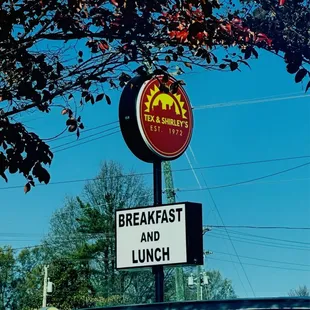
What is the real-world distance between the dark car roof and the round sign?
19.1 feet

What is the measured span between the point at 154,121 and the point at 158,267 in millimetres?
1830

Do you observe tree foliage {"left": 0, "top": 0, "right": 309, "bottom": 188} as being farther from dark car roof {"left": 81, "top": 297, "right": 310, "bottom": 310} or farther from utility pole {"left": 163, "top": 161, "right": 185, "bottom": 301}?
utility pole {"left": 163, "top": 161, "right": 185, "bottom": 301}

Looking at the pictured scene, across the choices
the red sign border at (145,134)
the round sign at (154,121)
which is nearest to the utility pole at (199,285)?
the red sign border at (145,134)

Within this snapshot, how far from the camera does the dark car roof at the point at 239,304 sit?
2.54 metres

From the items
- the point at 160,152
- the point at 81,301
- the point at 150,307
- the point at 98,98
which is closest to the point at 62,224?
the point at 81,301

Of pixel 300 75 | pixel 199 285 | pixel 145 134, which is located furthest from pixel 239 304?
pixel 199 285

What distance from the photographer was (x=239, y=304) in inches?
105

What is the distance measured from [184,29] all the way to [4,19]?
1304 millimetres

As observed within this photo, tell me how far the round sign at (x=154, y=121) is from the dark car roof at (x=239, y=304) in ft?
19.1

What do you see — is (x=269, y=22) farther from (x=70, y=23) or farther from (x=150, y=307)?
(x=150, y=307)

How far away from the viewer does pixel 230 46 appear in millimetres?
5605

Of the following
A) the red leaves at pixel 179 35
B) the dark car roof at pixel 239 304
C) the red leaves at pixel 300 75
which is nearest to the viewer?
the dark car roof at pixel 239 304

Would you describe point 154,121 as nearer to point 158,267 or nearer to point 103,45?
point 158,267

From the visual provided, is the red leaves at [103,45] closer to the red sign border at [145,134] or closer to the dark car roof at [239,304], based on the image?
the red sign border at [145,134]
